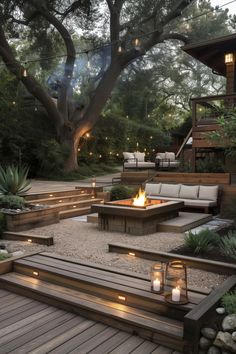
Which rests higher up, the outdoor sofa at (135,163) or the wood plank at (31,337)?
the outdoor sofa at (135,163)

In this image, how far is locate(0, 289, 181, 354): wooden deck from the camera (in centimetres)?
265

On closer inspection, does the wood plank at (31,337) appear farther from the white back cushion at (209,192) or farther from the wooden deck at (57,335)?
the white back cushion at (209,192)

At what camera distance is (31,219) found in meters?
6.24

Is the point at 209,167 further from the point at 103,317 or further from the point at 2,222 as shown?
the point at 103,317

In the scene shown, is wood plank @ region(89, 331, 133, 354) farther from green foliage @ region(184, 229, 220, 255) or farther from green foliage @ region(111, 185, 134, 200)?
green foliage @ region(111, 185, 134, 200)

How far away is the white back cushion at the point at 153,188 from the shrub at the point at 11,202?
135 inches

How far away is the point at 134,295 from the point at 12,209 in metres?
3.99

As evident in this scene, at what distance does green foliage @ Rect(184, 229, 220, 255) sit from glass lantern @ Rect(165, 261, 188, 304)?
1.36 metres

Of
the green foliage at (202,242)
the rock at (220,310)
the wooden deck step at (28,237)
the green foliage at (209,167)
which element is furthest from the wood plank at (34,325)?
the green foliage at (209,167)

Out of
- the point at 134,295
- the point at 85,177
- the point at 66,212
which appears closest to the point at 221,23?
the point at 85,177

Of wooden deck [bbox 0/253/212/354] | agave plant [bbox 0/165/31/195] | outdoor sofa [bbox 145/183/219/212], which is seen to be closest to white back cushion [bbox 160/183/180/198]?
outdoor sofa [bbox 145/183/219/212]

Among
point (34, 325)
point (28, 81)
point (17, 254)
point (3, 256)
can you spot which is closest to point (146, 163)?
point (28, 81)

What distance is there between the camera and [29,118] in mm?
16922

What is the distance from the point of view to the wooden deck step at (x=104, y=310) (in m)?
2.74
